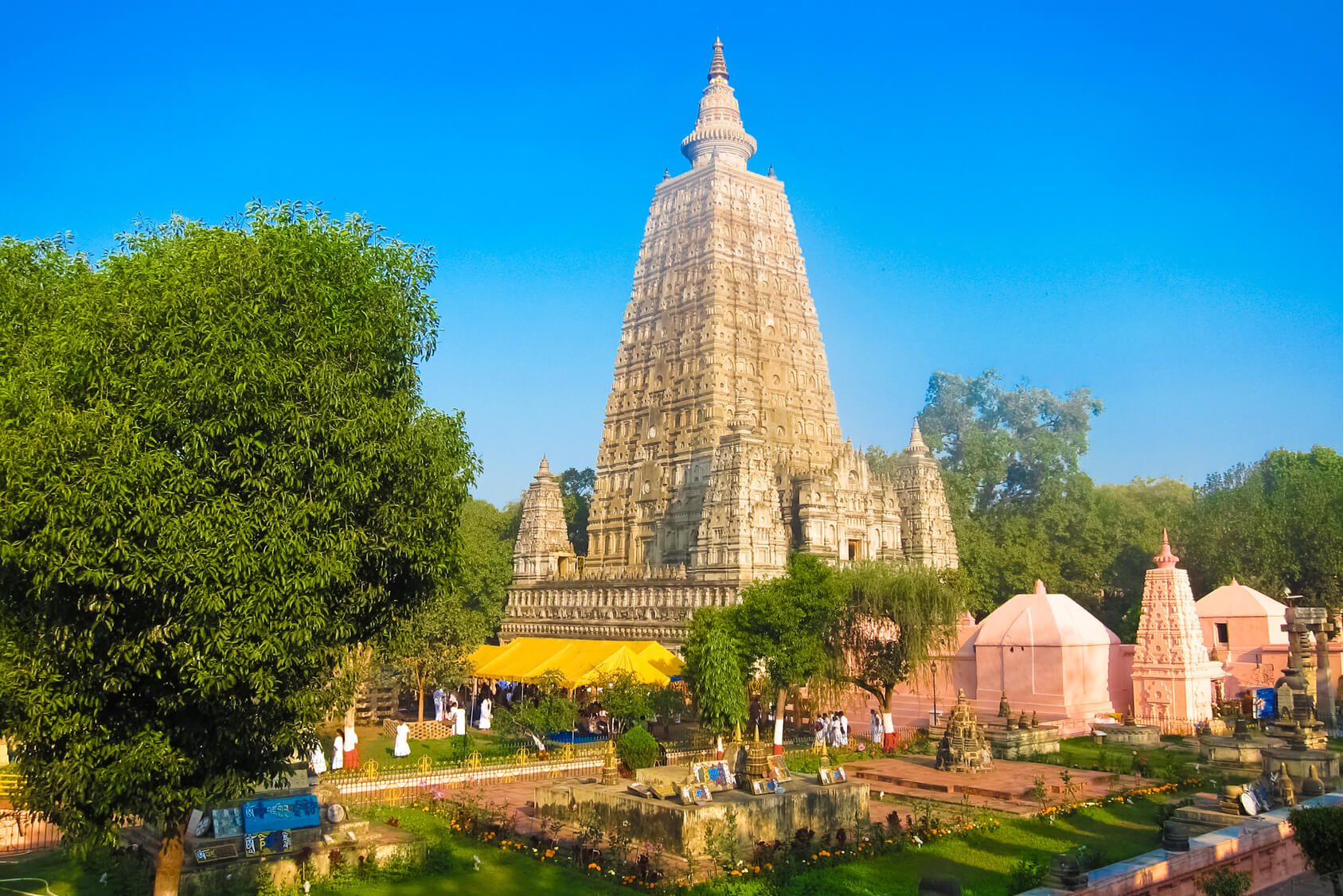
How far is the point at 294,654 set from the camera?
1156 cm

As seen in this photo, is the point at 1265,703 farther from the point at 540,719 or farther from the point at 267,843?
the point at 267,843

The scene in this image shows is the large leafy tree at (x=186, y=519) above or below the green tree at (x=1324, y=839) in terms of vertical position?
above

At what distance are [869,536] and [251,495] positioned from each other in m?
42.5

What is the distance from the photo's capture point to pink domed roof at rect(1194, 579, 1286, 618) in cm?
3809

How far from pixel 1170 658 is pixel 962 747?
1107 cm

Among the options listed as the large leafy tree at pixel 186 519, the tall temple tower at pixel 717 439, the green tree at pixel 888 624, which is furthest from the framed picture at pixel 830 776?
the tall temple tower at pixel 717 439

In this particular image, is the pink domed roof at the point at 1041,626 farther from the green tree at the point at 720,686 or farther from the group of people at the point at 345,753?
the group of people at the point at 345,753

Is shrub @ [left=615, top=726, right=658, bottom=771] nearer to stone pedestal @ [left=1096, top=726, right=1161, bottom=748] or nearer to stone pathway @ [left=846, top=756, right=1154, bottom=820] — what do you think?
stone pathway @ [left=846, top=756, right=1154, bottom=820]

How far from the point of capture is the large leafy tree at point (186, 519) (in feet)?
34.8

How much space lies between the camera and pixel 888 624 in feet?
101

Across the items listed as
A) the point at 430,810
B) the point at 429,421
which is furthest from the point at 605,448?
the point at 429,421

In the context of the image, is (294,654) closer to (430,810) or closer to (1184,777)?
(430,810)

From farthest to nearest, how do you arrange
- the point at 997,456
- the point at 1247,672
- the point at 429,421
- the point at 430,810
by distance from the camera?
the point at 997,456 < the point at 1247,672 < the point at 430,810 < the point at 429,421

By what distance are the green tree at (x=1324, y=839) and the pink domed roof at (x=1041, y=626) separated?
2125cm
